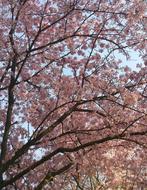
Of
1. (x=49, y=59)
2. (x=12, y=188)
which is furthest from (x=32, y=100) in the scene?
(x=12, y=188)

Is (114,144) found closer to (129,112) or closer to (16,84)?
(129,112)

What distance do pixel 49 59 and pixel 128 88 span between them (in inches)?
112

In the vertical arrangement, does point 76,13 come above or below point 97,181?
above

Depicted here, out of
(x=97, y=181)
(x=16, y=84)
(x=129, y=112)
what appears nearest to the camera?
(x=129, y=112)

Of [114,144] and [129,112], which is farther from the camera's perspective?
[114,144]

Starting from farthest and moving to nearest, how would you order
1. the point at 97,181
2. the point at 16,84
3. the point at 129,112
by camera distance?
1. the point at 97,181
2. the point at 16,84
3. the point at 129,112

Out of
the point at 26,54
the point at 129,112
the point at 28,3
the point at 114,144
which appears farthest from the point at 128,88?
the point at 28,3

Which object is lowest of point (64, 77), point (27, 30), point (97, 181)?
point (97, 181)

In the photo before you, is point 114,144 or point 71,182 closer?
point 114,144

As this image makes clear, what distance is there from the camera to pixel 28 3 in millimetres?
14203

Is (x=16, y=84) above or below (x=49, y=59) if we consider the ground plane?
below

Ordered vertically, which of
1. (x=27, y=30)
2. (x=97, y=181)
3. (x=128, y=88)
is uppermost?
(x=27, y=30)

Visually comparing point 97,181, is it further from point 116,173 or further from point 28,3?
point 28,3

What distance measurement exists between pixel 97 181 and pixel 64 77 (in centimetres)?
363
